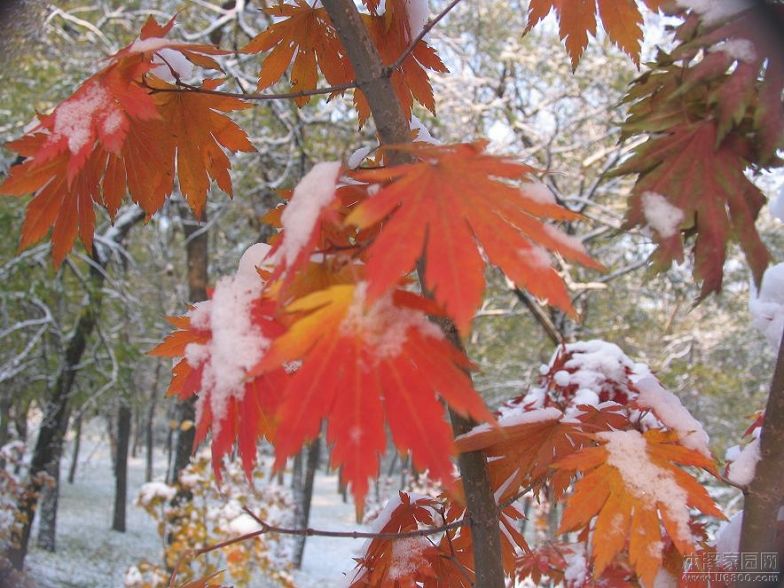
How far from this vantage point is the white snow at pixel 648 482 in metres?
0.82

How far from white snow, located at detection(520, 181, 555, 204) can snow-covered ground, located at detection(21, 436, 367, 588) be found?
16.9ft

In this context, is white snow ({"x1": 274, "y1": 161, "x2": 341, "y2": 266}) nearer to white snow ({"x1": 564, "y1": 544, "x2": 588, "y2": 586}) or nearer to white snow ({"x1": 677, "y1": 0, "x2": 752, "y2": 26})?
white snow ({"x1": 677, "y1": 0, "x2": 752, "y2": 26})

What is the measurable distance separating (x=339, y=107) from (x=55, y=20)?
2.71 metres

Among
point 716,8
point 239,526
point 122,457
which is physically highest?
point 716,8

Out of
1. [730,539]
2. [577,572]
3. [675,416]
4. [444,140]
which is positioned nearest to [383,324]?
[675,416]

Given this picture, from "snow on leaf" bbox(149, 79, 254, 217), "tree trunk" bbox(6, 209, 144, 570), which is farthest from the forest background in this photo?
"snow on leaf" bbox(149, 79, 254, 217)

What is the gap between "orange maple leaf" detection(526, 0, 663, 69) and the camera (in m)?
1.14

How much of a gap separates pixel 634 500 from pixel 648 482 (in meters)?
0.03

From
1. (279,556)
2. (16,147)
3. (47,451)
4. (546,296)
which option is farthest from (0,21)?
(279,556)

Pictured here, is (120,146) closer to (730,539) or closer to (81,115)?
(81,115)

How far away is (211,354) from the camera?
748mm

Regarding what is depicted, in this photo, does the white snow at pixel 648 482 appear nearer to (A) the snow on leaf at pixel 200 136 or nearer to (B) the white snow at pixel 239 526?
(A) the snow on leaf at pixel 200 136

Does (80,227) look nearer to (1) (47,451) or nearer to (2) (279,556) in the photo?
(1) (47,451)

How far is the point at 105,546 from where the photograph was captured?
40.1ft
